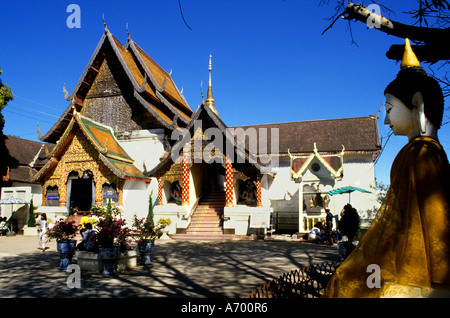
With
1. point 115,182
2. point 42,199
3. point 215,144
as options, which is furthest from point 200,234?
point 42,199

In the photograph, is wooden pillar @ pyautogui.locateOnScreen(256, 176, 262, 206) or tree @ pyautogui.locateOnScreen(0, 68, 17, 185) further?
tree @ pyautogui.locateOnScreen(0, 68, 17, 185)

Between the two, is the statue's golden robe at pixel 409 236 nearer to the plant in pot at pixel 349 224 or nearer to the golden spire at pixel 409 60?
the golden spire at pixel 409 60

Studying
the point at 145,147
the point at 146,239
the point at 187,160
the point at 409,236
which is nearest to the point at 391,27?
the point at 409,236

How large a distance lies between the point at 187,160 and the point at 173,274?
8.98 m

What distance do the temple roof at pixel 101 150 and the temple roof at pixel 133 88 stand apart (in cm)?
247

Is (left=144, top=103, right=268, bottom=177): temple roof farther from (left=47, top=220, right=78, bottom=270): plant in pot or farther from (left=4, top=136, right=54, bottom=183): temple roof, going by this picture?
(left=47, top=220, right=78, bottom=270): plant in pot

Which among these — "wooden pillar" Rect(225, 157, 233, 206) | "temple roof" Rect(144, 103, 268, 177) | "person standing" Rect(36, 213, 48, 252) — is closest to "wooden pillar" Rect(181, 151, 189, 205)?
"temple roof" Rect(144, 103, 268, 177)

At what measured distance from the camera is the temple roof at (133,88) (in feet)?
61.4

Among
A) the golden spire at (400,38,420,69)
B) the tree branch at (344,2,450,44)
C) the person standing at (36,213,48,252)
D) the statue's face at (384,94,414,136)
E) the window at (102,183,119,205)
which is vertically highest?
the tree branch at (344,2,450,44)

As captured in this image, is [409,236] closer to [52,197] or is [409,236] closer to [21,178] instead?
[52,197]

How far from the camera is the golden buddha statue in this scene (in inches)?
93.0

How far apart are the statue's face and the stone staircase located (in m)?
11.7

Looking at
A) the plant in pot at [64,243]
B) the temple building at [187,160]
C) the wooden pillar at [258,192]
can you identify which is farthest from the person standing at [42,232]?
the wooden pillar at [258,192]

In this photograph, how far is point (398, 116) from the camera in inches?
113
